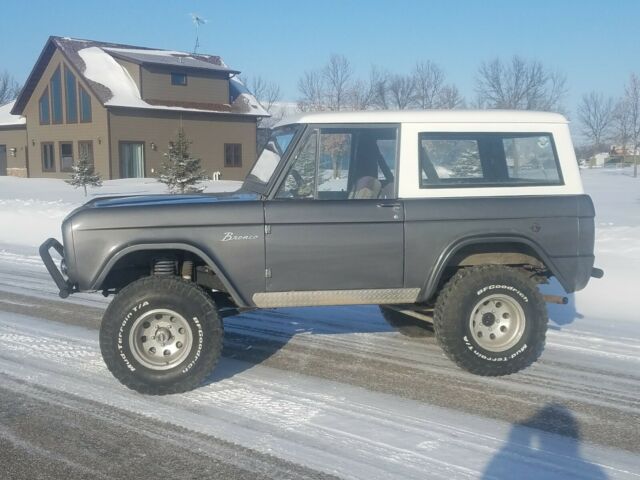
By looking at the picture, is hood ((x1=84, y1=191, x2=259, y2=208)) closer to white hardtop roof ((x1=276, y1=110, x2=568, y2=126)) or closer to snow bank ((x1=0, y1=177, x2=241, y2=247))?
white hardtop roof ((x1=276, y1=110, x2=568, y2=126))

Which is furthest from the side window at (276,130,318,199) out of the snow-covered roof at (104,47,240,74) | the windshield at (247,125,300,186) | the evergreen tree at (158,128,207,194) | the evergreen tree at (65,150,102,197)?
the snow-covered roof at (104,47,240,74)

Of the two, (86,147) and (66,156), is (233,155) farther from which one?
(66,156)

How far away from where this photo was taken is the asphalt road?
13.9 ft

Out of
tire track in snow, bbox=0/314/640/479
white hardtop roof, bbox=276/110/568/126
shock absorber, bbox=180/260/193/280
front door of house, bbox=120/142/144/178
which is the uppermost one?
front door of house, bbox=120/142/144/178

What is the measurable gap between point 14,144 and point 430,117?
4356cm

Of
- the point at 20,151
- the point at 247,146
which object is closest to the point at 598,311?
the point at 247,146

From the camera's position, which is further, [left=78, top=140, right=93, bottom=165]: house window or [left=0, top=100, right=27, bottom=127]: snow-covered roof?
[left=0, top=100, right=27, bottom=127]: snow-covered roof

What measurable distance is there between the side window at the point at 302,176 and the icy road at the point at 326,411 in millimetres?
1554

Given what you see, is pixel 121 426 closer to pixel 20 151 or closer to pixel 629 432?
pixel 629 432

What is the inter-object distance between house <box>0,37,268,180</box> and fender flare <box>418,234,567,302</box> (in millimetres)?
32843

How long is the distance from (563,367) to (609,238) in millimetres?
6833

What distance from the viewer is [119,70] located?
3850 cm

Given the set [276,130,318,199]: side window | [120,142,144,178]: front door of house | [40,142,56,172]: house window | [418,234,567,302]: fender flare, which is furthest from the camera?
[40,142,56,172]: house window

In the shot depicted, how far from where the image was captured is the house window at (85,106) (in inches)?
1476
